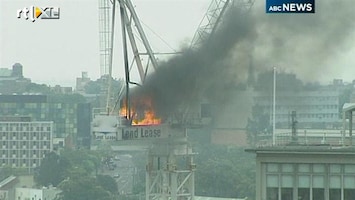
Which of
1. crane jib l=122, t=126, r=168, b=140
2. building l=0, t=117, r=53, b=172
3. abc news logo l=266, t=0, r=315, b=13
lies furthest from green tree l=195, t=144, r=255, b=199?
abc news logo l=266, t=0, r=315, b=13

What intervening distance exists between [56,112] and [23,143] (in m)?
2.04

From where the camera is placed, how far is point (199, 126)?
71.5 ft

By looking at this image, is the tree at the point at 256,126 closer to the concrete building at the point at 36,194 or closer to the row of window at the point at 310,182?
the concrete building at the point at 36,194

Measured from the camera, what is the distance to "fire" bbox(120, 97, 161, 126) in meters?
20.8

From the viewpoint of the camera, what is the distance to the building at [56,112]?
33.0 meters

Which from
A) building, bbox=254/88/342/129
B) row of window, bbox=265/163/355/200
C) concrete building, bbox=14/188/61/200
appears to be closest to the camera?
row of window, bbox=265/163/355/200

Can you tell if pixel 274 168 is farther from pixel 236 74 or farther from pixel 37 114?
pixel 37 114

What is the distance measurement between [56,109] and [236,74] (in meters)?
13.5

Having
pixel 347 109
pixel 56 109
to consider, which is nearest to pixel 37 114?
pixel 56 109

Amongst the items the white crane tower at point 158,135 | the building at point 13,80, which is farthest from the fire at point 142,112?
the building at point 13,80

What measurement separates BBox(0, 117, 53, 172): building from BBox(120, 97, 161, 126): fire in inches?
424

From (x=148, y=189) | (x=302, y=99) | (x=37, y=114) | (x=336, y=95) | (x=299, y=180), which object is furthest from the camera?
(x=37, y=114)

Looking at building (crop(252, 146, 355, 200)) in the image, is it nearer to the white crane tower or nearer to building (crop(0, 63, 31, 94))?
the white crane tower

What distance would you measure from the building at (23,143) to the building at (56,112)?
0.48 meters
